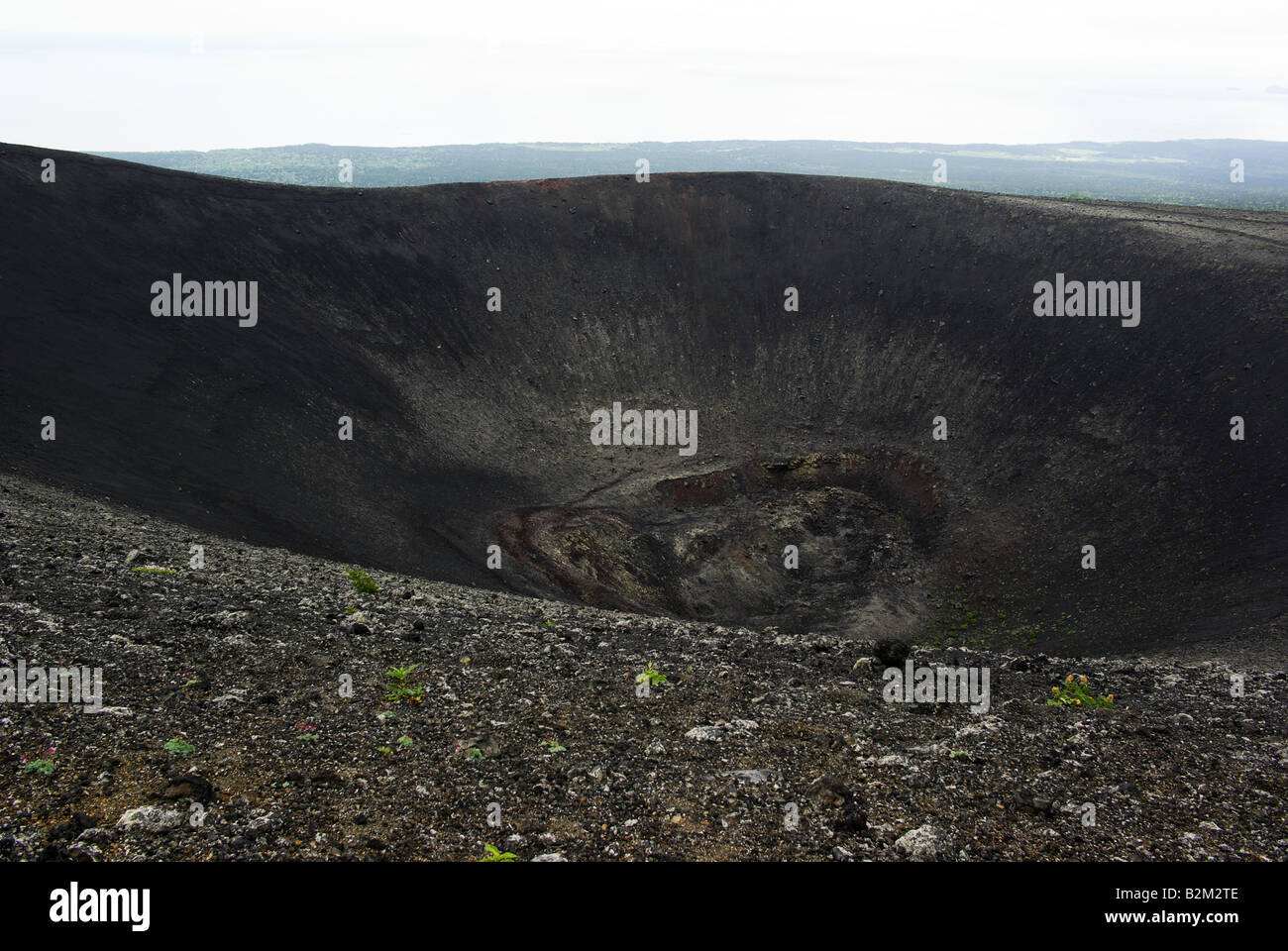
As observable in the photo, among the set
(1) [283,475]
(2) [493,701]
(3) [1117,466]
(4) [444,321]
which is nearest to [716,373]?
(4) [444,321]

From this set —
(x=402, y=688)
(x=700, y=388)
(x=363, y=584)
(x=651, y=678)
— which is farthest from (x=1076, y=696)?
(x=700, y=388)

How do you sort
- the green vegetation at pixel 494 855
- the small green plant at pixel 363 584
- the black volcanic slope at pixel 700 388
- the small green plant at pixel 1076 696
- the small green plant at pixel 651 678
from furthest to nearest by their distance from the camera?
the black volcanic slope at pixel 700 388 < the small green plant at pixel 363 584 < the small green plant at pixel 1076 696 < the small green plant at pixel 651 678 < the green vegetation at pixel 494 855

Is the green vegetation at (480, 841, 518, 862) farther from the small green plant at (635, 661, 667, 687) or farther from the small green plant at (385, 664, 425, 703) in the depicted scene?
the small green plant at (635, 661, 667, 687)

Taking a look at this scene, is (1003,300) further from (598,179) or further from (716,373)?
(598,179)

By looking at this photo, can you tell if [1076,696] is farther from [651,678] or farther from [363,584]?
[363,584]

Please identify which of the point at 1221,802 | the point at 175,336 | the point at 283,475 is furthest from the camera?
the point at 175,336

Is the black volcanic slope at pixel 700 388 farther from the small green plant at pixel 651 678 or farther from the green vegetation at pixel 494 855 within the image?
the green vegetation at pixel 494 855

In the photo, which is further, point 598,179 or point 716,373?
point 598,179

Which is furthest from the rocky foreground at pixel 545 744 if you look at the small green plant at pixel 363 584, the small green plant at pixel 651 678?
the small green plant at pixel 363 584
